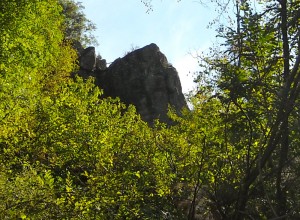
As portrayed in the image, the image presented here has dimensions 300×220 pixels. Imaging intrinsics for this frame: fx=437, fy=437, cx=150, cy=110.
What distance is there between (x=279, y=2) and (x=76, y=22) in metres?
41.7

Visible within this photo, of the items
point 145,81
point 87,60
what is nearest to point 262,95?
point 145,81

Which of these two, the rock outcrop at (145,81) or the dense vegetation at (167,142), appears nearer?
the dense vegetation at (167,142)

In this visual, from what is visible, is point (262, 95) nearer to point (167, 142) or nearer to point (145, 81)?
point (167, 142)

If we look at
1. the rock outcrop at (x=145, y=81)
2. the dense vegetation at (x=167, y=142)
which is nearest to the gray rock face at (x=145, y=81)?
the rock outcrop at (x=145, y=81)

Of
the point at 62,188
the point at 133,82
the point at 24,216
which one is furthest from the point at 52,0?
the point at 133,82

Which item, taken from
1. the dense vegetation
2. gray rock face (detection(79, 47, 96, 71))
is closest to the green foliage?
gray rock face (detection(79, 47, 96, 71))

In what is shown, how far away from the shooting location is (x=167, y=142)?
15.0 meters

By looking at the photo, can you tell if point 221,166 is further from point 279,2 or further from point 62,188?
point 279,2

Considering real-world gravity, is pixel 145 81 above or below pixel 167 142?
above

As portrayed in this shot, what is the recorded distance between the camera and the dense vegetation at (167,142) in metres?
6.83

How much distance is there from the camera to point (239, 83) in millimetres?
6664

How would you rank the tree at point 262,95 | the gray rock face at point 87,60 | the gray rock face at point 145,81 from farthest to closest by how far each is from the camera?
the gray rock face at point 87,60 → the gray rock face at point 145,81 → the tree at point 262,95

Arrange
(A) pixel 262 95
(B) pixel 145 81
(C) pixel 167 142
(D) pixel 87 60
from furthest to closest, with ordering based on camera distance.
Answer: (D) pixel 87 60 < (B) pixel 145 81 < (C) pixel 167 142 < (A) pixel 262 95

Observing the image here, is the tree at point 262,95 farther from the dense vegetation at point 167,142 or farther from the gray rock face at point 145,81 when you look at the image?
the gray rock face at point 145,81
